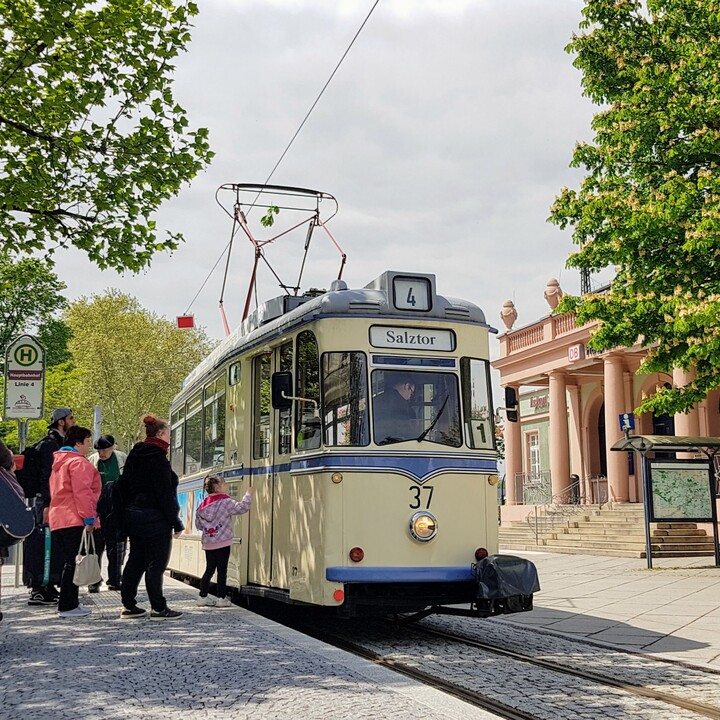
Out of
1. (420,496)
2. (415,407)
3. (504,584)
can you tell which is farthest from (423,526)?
(415,407)

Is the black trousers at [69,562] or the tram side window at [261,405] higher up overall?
the tram side window at [261,405]

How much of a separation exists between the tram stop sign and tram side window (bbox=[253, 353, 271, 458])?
3914mm

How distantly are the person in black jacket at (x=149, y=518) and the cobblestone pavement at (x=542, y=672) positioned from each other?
6.09 feet

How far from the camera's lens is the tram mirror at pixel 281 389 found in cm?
873

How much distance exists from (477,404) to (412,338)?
88 centimetres

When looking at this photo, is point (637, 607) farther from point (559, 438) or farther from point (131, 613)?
point (559, 438)

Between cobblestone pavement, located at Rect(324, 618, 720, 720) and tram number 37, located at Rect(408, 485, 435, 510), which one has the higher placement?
tram number 37, located at Rect(408, 485, 435, 510)

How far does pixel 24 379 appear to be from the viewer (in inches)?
514

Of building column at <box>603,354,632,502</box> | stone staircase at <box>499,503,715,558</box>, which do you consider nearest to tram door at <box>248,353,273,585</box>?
stone staircase at <box>499,503,715,558</box>

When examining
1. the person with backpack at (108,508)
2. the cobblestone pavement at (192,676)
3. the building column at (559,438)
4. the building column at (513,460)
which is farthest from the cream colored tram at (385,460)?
the building column at (513,460)

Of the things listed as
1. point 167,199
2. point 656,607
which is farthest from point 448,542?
point 167,199

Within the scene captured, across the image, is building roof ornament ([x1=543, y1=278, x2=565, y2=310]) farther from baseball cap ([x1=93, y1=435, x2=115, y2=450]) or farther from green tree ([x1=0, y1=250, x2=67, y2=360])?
green tree ([x1=0, y1=250, x2=67, y2=360])

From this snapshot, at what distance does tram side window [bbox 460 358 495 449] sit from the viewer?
29.6ft

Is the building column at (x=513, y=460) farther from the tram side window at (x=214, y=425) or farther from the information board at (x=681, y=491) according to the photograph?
the tram side window at (x=214, y=425)
